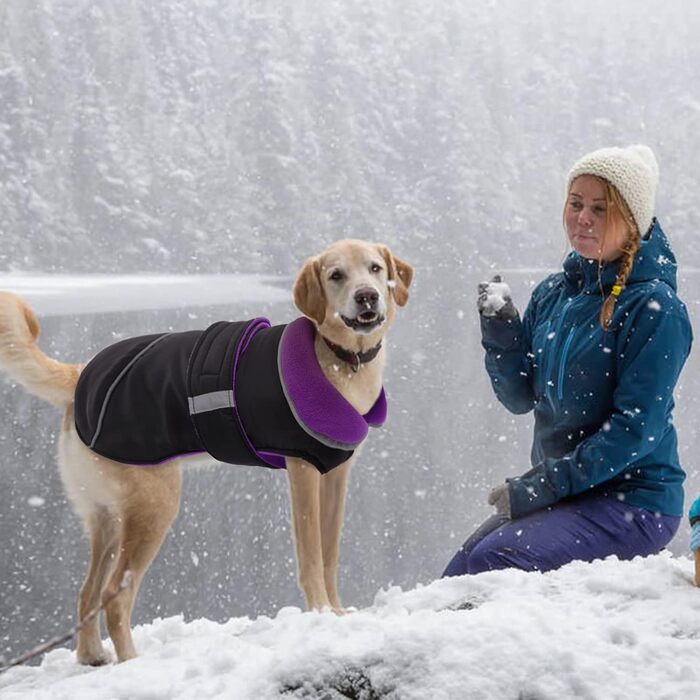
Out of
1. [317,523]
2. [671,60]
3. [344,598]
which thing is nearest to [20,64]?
[671,60]

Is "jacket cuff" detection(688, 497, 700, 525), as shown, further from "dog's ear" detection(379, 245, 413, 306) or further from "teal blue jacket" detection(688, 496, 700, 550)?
"dog's ear" detection(379, 245, 413, 306)

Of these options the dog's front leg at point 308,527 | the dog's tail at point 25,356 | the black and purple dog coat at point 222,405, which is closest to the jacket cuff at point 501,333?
the black and purple dog coat at point 222,405

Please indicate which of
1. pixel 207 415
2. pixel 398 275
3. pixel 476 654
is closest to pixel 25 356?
pixel 207 415

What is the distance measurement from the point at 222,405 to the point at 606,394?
1.61 metres

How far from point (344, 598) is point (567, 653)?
39.0ft

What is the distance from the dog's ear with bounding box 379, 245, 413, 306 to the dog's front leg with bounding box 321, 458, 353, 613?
31.4 inches

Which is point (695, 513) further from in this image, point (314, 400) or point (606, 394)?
point (314, 400)

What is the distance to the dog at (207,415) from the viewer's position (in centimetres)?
322

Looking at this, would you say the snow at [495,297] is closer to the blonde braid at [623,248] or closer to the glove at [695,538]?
the blonde braid at [623,248]

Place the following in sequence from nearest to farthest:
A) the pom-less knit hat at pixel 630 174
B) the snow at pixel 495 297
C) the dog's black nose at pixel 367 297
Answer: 1. the pom-less knit hat at pixel 630 174
2. the dog's black nose at pixel 367 297
3. the snow at pixel 495 297

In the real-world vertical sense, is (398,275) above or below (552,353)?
above

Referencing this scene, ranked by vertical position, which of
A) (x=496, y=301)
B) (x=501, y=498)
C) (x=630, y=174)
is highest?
(x=630, y=174)

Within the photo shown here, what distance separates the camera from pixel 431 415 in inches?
846

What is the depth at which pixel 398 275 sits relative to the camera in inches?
146
